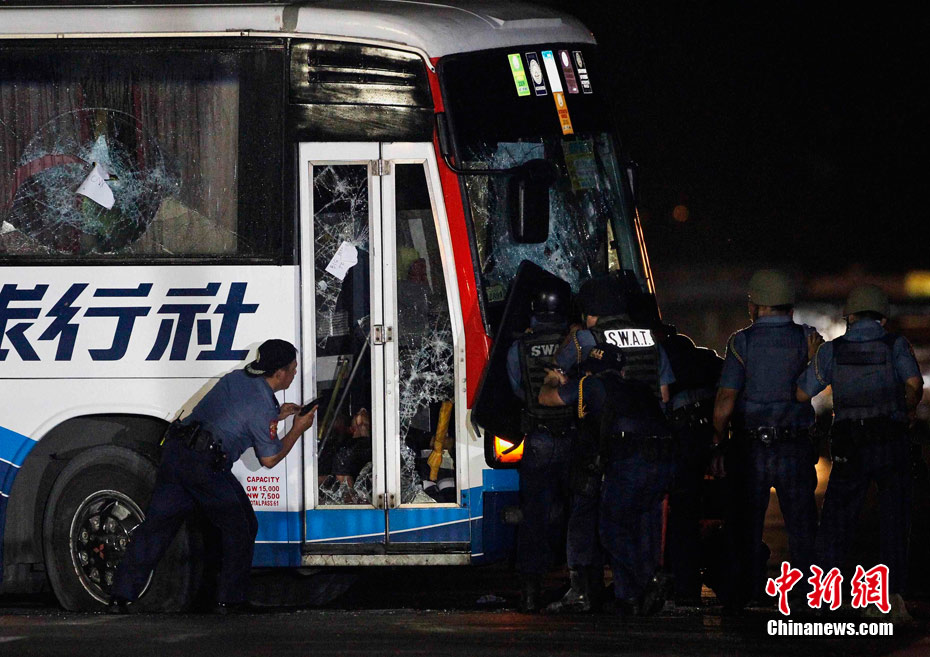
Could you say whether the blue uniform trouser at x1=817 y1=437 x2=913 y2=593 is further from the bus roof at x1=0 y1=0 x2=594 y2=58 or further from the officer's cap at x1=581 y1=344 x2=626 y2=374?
the bus roof at x1=0 y1=0 x2=594 y2=58

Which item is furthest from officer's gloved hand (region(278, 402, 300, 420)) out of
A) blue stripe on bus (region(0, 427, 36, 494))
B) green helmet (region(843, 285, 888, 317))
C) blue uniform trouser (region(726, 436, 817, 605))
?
green helmet (region(843, 285, 888, 317))

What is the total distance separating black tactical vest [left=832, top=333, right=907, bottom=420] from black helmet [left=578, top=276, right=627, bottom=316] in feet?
4.06

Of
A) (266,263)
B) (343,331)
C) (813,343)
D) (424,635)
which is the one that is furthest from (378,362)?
(813,343)

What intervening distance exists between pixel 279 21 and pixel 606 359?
281cm

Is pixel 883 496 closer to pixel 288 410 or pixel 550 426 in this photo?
pixel 550 426

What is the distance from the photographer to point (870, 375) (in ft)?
27.1

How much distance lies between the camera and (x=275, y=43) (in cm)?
871

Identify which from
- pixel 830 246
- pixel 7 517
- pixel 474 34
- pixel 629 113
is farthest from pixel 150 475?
pixel 830 246

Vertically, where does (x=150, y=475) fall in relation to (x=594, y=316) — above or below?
below

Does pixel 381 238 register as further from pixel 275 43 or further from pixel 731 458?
pixel 731 458

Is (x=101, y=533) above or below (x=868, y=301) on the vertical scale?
below

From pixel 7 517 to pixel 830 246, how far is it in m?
23.6

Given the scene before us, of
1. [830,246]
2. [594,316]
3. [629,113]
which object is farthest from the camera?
[830,246]

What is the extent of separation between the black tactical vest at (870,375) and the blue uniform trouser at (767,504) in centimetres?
43
